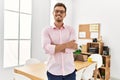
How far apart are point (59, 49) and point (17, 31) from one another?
251cm

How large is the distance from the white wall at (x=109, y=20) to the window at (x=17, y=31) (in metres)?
1.98

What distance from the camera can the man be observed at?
4.08ft

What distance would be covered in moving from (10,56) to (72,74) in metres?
2.46

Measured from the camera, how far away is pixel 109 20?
4020mm

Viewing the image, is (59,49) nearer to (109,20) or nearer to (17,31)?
(17,31)

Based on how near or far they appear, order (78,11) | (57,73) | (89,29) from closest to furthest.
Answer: (57,73), (89,29), (78,11)

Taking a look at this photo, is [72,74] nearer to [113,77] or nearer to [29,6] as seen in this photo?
[29,6]

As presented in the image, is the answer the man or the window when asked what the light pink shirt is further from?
the window

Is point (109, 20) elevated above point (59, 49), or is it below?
above

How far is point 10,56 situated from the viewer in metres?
3.33

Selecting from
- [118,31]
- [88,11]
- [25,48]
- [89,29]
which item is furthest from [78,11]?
[25,48]

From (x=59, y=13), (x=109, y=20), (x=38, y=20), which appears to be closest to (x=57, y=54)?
(x=59, y=13)

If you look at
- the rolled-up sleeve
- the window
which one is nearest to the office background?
the window

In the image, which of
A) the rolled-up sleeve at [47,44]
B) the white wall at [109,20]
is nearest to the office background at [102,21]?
the white wall at [109,20]
